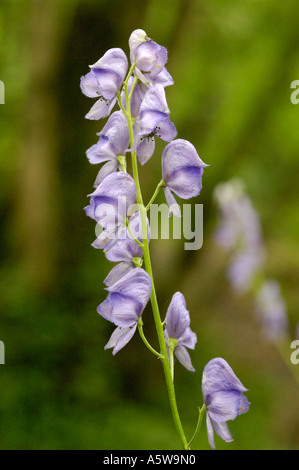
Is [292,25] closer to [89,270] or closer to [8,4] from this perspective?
[8,4]

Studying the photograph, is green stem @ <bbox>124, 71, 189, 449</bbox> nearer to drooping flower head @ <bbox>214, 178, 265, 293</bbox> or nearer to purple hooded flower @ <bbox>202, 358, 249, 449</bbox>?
purple hooded flower @ <bbox>202, 358, 249, 449</bbox>

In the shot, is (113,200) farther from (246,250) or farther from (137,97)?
(246,250)

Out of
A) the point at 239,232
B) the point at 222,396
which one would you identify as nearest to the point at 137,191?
the point at 222,396

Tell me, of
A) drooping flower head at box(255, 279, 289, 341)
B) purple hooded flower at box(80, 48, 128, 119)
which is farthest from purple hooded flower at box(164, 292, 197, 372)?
drooping flower head at box(255, 279, 289, 341)

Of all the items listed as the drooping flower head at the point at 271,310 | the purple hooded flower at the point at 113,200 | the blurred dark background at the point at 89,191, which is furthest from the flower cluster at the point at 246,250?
the purple hooded flower at the point at 113,200

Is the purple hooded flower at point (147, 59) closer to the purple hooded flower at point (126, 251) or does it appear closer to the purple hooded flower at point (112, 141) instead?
the purple hooded flower at point (112, 141)

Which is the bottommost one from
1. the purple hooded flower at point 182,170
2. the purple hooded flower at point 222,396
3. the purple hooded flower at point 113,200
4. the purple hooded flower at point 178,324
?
the purple hooded flower at point 222,396
